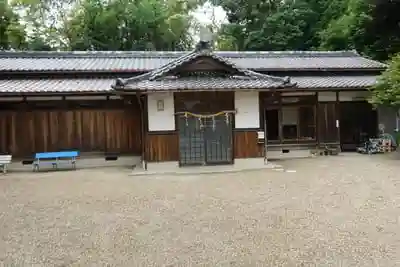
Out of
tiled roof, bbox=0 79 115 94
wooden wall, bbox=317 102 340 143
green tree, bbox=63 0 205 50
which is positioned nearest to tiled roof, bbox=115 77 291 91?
tiled roof, bbox=0 79 115 94

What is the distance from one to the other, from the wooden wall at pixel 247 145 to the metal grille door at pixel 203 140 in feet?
0.85

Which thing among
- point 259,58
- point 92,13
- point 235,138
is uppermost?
point 92,13

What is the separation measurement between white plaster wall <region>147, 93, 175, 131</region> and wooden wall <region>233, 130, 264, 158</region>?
198 centimetres

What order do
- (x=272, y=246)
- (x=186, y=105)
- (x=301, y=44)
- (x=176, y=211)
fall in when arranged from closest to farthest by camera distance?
(x=272, y=246)
(x=176, y=211)
(x=186, y=105)
(x=301, y=44)

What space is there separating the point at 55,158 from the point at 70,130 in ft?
3.41

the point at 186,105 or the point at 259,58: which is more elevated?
the point at 259,58

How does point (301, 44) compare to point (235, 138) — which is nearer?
point (235, 138)

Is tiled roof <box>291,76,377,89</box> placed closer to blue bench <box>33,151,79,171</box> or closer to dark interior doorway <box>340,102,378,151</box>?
dark interior doorway <box>340,102,378,151</box>

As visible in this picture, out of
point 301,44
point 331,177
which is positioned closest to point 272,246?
point 331,177

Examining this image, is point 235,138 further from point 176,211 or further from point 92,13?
point 92,13

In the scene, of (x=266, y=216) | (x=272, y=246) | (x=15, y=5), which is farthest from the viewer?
(x=15, y=5)

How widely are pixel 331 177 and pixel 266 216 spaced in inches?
164

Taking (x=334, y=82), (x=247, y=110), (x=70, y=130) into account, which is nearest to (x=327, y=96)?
(x=334, y=82)

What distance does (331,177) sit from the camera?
31.4 feet
